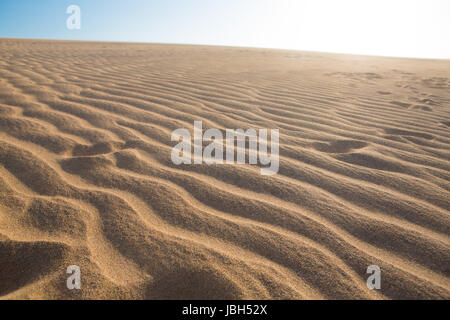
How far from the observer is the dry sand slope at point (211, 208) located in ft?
3.41

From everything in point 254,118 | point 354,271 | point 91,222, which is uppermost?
point 254,118

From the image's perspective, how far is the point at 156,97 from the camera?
3.14 metres

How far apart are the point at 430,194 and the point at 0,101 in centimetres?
338

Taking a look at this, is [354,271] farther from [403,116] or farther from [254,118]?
[403,116]

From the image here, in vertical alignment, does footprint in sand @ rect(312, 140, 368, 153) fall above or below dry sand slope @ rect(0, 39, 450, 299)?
above

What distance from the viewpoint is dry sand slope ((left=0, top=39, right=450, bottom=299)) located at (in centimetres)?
104

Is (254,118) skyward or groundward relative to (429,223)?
skyward

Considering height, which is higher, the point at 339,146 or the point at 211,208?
the point at 339,146

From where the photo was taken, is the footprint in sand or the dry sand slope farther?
the footprint in sand

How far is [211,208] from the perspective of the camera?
1.42m

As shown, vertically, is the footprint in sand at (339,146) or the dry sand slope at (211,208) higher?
the footprint in sand at (339,146)

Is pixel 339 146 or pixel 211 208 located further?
pixel 339 146

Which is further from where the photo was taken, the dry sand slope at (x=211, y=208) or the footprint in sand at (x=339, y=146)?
the footprint in sand at (x=339, y=146)

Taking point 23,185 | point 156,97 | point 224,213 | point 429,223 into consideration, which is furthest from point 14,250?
point 156,97
